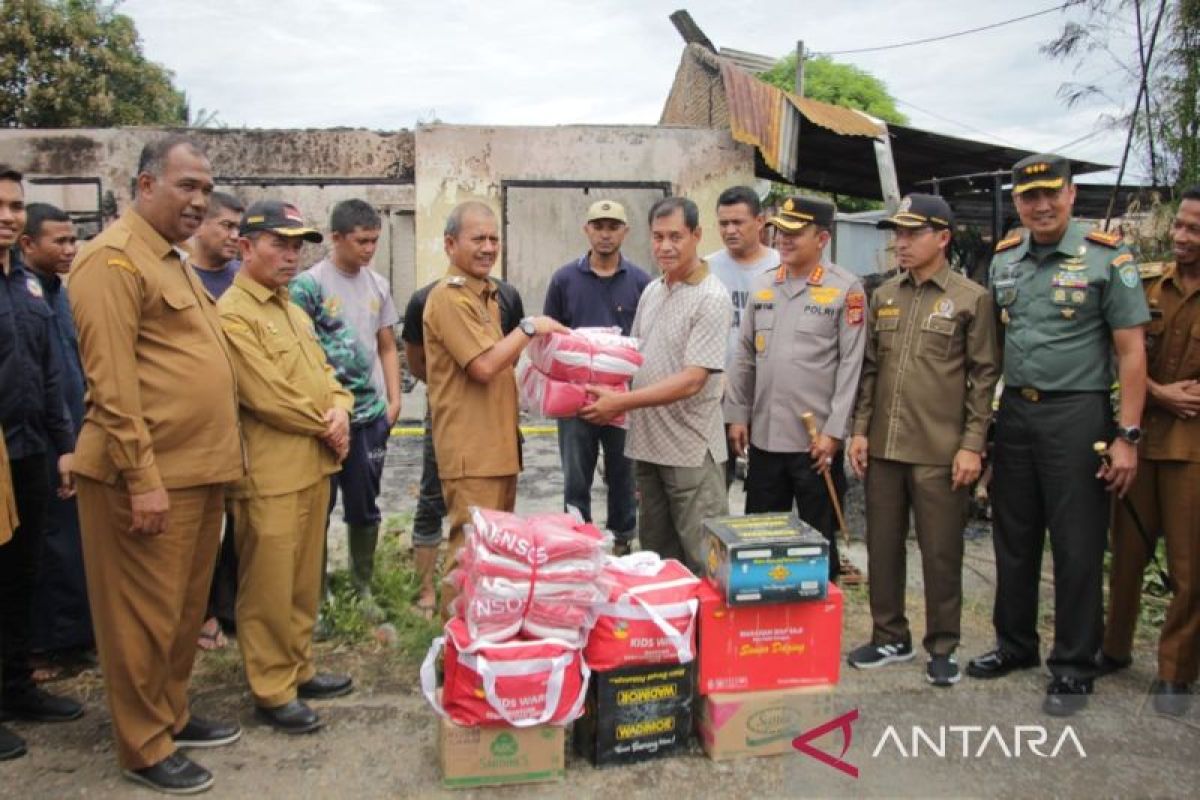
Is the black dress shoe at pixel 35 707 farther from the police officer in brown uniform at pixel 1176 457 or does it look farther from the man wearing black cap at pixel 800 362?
the police officer in brown uniform at pixel 1176 457

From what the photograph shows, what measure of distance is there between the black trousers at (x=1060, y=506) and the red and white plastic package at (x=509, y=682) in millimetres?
2079

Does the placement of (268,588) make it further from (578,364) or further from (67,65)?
(67,65)

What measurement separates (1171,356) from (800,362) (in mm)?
1482

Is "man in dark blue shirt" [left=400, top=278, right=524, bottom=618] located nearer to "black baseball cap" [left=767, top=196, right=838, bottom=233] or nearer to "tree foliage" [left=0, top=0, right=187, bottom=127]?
"black baseball cap" [left=767, top=196, right=838, bottom=233]

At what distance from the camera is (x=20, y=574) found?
3367mm

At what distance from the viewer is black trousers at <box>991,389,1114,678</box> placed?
11.4ft

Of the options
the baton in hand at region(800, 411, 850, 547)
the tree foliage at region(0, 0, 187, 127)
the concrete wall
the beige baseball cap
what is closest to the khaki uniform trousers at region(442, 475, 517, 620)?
the baton in hand at region(800, 411, 850, 547)

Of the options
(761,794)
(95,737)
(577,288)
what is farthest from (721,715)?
(577,288)

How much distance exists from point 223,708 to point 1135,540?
385cm

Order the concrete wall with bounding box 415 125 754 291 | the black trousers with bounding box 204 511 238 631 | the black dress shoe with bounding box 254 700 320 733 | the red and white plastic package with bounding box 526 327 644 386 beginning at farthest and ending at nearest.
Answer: the concrete wall with bounding box 415 125 754 291 → the black trousers with bounding box 204 511 238 631 → the red and white plastic package with bounding box 526 327 644 386 → the black dress shoe with bounding box 254 700 320 733

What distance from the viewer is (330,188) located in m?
10.1

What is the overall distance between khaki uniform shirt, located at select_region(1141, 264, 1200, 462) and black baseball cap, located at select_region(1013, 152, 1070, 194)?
0.64m

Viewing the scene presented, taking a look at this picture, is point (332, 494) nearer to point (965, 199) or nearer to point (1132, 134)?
point (1132, 134)

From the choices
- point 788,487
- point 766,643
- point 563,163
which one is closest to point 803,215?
point 788,487
